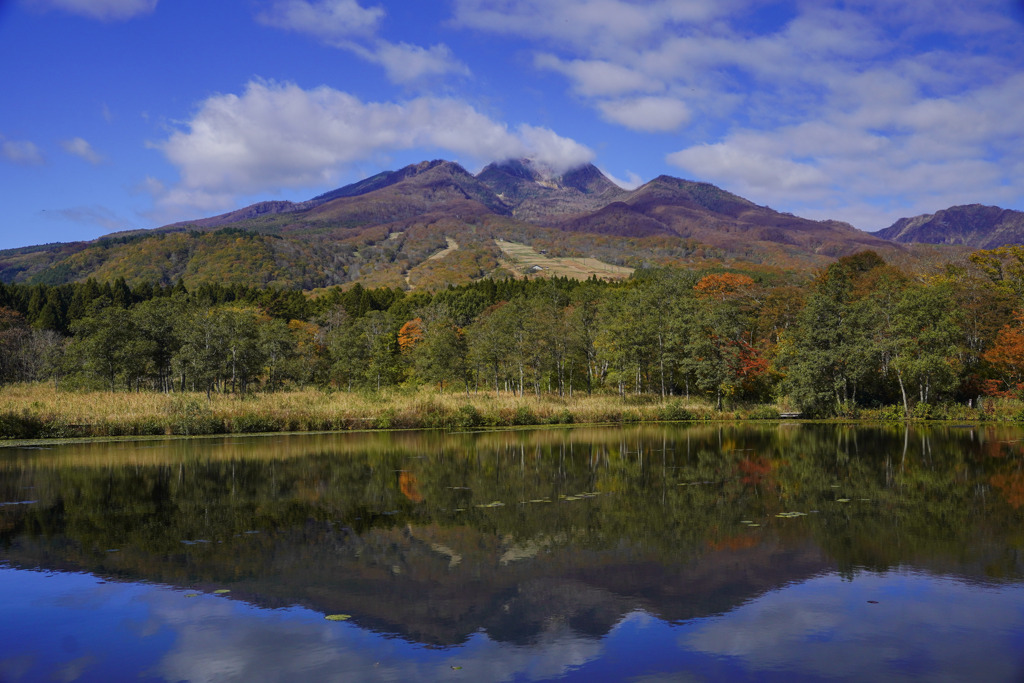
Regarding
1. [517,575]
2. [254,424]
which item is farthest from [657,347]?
[517,575]

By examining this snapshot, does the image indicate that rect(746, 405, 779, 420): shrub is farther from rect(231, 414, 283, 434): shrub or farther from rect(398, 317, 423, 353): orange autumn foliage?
rect(398, 317, 423, 353): orange autumn foliage

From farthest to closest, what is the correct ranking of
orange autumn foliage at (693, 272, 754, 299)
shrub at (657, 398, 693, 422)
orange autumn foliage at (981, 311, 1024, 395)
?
orange autumn foliage at (693, 272, 754, 299), shrub at (657, 398, 693, 422), orange autumn foliage at (981, 311, 1024, 395)

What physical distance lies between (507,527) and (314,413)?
28708 mm

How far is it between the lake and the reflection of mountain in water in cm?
8

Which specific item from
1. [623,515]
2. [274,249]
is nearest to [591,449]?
[623,515]

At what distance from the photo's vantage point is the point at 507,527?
1456cm

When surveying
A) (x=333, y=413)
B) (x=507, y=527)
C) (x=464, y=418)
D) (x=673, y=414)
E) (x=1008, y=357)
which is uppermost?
(x=1008, y=357)

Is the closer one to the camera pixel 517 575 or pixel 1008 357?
pixel 517 575

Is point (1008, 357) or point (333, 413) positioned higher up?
point (1008, 357)

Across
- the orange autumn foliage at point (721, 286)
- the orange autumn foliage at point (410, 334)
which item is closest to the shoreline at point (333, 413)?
the orange autumn foliage at point (721, 286)

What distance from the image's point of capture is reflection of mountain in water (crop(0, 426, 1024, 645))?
34.0ft

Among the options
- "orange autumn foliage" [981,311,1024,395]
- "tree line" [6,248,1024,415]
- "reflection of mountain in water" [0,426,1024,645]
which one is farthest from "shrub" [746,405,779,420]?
"reflection of mountain in water" [0,426,1024,645]

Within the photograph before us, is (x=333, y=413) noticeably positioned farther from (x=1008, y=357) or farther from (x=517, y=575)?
(x=1008, y=357)

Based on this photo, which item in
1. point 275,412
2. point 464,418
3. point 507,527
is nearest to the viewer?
point 507,527
